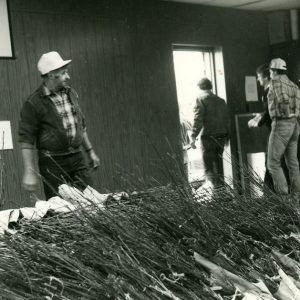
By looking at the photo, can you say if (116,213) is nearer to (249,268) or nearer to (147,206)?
(147,206)

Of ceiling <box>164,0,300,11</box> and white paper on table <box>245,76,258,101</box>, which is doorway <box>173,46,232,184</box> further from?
ceiling <box>164,0,300,11</box>

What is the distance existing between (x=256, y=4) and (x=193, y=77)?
4.05ft

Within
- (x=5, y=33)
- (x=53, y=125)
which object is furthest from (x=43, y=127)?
(x=5, y=33)

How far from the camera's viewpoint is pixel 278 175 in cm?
479

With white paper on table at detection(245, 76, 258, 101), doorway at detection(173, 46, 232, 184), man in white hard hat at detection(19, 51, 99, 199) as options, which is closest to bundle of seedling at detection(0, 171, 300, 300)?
man in white hard hat at detection(19, 51, 99, 199)

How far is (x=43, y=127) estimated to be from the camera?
320 cm

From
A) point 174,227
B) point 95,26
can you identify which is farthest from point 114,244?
point 95,26

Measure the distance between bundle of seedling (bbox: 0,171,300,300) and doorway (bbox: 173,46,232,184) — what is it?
4.71 meters

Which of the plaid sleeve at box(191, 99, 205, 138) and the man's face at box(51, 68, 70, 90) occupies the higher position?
the man's face at box(51, 68, 70, 90)

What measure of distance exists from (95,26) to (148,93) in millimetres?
927

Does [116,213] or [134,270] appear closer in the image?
[134,270]

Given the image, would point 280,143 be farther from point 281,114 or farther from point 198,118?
point 198,118

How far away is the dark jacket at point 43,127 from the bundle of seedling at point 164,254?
5.53 ft

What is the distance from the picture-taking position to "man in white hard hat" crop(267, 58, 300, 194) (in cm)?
467
